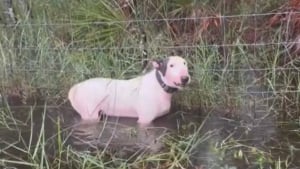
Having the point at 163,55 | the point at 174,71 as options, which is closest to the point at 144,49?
the point at 163,55

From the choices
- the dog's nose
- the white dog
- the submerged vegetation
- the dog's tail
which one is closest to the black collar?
the white dog

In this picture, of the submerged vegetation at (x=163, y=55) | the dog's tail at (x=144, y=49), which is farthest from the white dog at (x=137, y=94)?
the dog's tail at (x=144, y=49)

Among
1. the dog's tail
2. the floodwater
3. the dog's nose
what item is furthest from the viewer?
the dog's tail

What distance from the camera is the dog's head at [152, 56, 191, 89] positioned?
3.90 meters

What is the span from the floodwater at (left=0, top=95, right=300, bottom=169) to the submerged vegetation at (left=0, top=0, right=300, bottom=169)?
16mm

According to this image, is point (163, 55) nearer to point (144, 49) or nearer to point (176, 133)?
point (144, 49)

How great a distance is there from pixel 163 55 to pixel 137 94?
0.72 m

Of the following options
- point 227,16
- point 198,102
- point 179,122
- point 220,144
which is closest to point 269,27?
point 227,16

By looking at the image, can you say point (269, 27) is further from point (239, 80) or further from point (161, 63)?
point (161, 63)

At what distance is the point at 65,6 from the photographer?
528 cm

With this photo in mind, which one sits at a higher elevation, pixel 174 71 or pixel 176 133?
pixel 174 71

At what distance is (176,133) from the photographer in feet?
12.6

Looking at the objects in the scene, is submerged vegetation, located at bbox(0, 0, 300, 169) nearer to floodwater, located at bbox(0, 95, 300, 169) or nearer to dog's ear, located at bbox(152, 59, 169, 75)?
floodwater, located at bbox(0, 95, 300, 169)

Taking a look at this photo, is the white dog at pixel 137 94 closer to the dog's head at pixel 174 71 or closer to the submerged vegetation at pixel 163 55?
the dog's head at pixel 174 71
